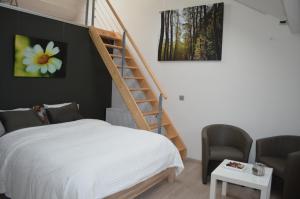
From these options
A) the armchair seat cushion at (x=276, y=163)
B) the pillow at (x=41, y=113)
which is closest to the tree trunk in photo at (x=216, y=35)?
the armchair seat cushion at (x=276, y=163)

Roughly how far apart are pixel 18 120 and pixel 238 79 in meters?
3.42

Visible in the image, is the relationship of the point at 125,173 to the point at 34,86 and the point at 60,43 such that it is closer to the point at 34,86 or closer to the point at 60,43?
the point at 34,86

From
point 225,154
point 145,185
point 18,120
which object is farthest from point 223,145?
point 18,120

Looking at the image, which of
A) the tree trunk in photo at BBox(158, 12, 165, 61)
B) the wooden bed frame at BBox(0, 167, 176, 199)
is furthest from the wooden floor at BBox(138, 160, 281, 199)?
the tree trunk in photo at BBox(158, 12, 165, 61)

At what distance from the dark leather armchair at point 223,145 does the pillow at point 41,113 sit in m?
2.50

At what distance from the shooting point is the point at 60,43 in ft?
15.2

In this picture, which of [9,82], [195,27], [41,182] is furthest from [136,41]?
[41,182]

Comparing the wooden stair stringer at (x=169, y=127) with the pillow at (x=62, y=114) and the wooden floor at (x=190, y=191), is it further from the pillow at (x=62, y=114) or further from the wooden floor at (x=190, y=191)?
the pillow at (x=62, y=114)

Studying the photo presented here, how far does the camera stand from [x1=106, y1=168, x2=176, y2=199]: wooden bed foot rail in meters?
2.75

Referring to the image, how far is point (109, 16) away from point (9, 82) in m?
2.63

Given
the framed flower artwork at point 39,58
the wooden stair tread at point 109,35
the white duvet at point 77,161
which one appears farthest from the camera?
the wooden stair tread at point 109,35

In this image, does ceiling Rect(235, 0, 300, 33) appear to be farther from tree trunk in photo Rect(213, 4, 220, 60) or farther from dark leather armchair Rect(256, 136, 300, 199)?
dark leather armchair Rect(256, 136, 300, 199)

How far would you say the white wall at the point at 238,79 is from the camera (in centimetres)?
385

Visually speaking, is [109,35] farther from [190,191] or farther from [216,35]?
[190,191]
